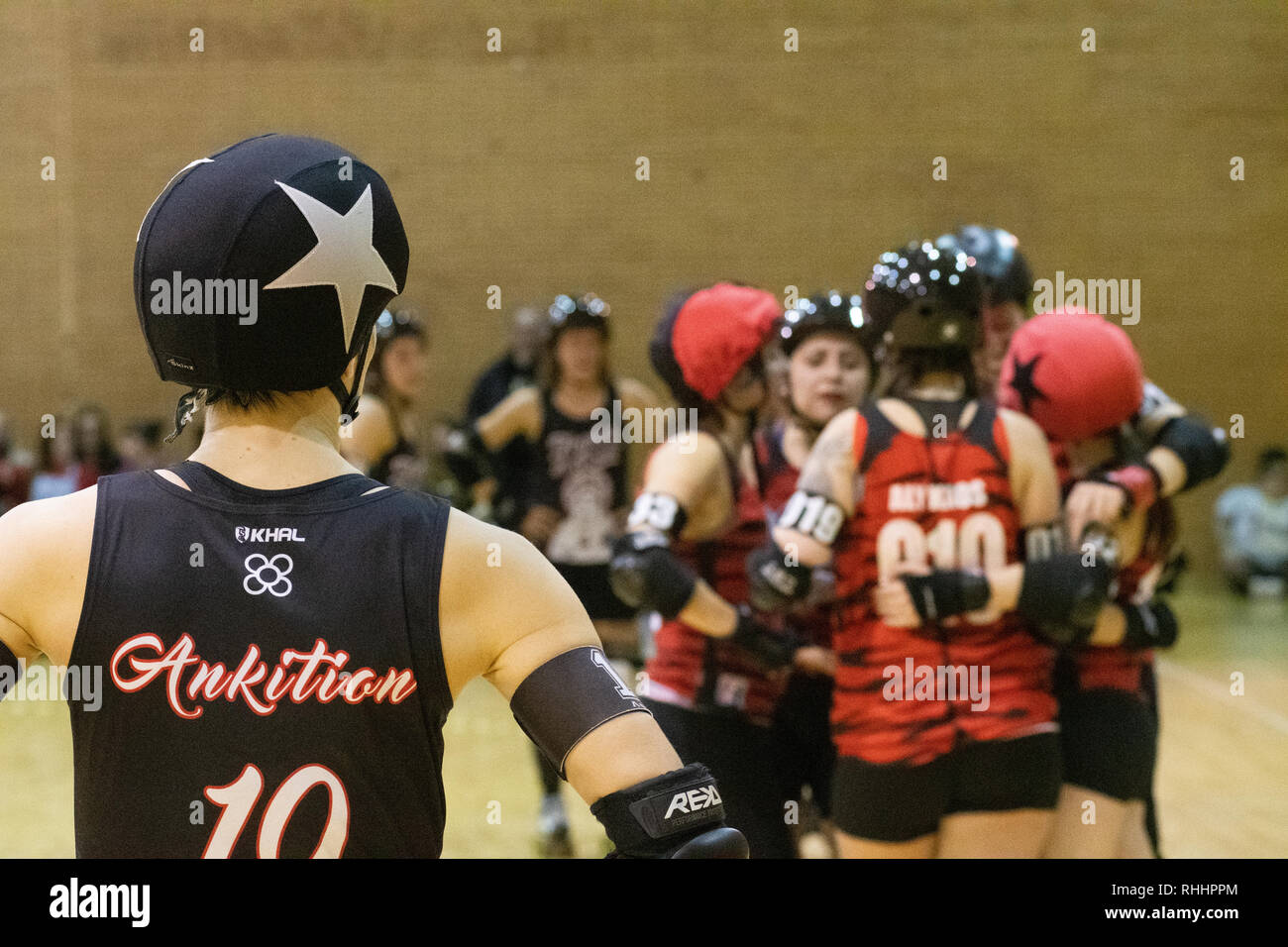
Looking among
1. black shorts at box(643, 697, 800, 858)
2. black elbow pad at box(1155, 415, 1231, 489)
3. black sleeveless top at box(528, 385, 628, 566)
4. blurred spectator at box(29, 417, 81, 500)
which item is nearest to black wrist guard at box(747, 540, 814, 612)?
black shorts at box(643, 697, 800, 858)

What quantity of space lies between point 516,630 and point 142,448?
8022 millimetres

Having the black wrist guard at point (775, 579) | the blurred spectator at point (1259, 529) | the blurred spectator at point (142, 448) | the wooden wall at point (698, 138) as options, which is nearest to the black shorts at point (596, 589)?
the black wrist guard at point (775, 579)

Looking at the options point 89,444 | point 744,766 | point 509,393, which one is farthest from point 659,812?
point 89,444

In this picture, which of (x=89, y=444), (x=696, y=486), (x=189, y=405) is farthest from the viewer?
(x=89, y=444)

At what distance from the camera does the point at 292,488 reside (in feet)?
3.25

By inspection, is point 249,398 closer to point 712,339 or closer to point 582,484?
point 712,339

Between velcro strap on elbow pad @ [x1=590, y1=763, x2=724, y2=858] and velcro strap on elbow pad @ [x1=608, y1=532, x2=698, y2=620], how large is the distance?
1.49 meters

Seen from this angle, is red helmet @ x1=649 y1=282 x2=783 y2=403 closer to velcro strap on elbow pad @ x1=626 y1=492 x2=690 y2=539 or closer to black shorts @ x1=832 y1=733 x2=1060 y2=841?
velcro strap on elbow pad @ x1=626 y1=492 x2=690 y2=539

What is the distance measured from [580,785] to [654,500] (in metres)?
1.57

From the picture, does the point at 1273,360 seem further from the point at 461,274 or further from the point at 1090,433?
the point at 1090,433

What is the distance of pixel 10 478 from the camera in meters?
7.94

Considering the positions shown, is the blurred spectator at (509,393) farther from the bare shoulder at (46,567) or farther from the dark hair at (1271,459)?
the dark hair at (1271,459)

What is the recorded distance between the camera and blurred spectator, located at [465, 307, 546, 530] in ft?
15.9
